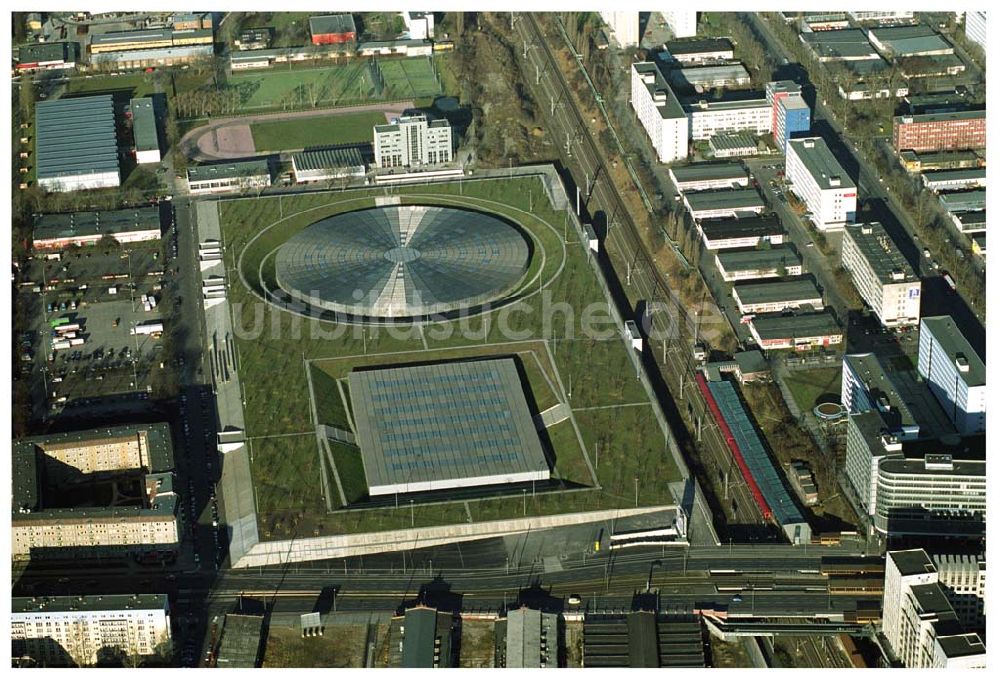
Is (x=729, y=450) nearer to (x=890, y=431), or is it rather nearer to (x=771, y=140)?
(x=890, y=431)

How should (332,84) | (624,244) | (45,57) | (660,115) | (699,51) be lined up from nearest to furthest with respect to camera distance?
(624,244) → (660,115) → (332,84) → (699,51) → (45,57)

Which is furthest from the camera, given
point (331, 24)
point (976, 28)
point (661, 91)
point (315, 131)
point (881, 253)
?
point (331, 24)

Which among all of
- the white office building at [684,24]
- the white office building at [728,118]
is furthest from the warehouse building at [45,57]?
the white office building at [728,118]

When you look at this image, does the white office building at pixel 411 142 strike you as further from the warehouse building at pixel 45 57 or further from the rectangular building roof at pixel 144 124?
the warehouse building at pixel 45 57

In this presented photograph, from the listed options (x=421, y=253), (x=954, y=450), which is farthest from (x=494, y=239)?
(x=954, y=450)

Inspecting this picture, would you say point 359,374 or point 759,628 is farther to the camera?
point 359,374

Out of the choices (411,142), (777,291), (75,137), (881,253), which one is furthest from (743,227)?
(75,137)

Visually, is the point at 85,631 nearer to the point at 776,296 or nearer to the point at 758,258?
the point at 776,296

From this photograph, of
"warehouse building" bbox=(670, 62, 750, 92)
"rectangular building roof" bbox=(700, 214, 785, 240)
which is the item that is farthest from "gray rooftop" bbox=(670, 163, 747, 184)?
"warehouse building" bbox=(670, 62, 750, 92)
